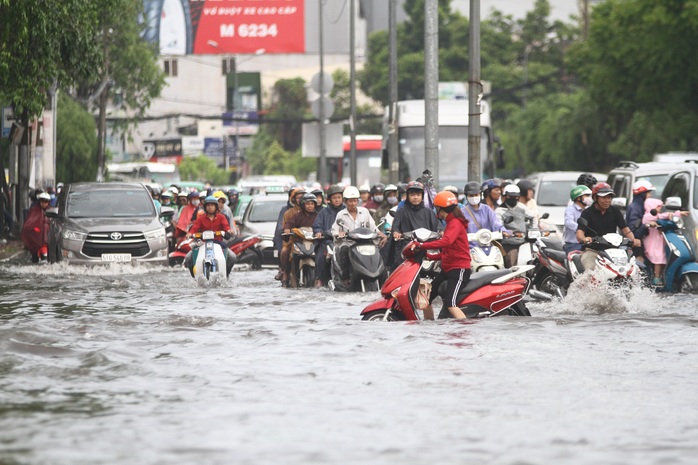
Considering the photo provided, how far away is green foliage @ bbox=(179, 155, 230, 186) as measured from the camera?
11400 centimetres

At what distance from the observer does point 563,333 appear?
1401cm

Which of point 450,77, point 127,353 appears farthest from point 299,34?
point 127,353

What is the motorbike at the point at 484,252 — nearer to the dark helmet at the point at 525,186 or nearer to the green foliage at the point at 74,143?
the dark helmet at the point at 525,186

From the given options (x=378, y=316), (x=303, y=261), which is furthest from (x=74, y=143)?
(x=378, y=316)

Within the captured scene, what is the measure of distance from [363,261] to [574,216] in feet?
8.89

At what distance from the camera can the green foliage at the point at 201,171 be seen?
374ft

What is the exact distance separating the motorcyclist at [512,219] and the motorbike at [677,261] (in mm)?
1793

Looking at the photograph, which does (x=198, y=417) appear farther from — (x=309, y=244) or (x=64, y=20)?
(x=64, y=20)

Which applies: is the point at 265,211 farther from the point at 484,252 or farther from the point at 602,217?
the point at 602,217

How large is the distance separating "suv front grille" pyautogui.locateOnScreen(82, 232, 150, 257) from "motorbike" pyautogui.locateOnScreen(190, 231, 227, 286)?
12.8ft

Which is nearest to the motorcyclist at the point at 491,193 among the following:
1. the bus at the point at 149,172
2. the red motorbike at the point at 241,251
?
the red motorbike at the point at 241,251

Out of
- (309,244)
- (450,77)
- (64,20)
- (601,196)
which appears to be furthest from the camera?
(450,77)

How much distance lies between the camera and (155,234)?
81.9 feet

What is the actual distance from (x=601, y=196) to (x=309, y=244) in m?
6.05
